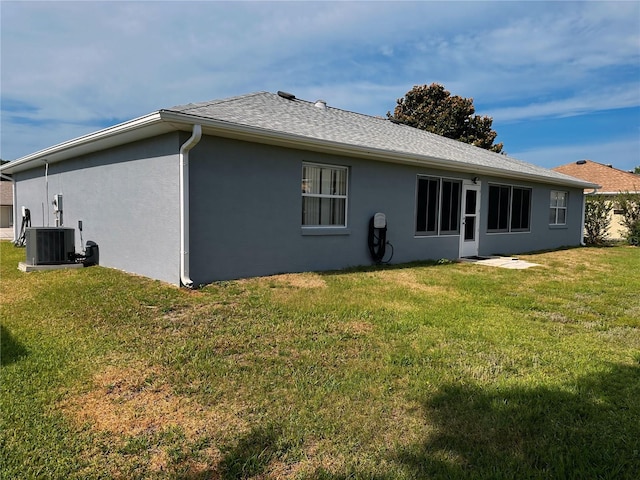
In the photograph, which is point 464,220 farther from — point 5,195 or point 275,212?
point 5,195

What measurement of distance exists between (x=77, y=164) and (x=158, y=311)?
6944 millimetres

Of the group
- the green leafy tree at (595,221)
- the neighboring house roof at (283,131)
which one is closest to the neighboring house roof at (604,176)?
the green leafy tree at (595,221)

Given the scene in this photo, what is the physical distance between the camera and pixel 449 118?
30797 mm

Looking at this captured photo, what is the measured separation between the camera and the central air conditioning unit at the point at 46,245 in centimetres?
830

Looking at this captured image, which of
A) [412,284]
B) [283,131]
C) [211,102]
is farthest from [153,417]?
[211,102]

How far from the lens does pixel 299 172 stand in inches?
317

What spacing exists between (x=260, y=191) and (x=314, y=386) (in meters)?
4.83

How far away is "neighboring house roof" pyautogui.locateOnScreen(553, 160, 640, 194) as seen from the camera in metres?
23.3

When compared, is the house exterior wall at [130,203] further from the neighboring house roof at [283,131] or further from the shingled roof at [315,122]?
the shingled roof at [315,122]

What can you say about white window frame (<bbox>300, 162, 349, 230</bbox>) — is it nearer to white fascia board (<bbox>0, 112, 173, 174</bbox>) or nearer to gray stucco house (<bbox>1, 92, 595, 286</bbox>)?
gray stucco house (<bbox>1, 92, 595, 286</bbox>)

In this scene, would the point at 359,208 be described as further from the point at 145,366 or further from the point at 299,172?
the point at 145,366

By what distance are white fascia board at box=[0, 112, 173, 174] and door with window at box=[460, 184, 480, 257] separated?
8.56m

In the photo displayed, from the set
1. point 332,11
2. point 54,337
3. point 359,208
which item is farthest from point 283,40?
point 54,337

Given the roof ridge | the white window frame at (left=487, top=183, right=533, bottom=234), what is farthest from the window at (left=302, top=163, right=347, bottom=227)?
the white window frame at (left=487, top=183, right=533, bottom=234)
